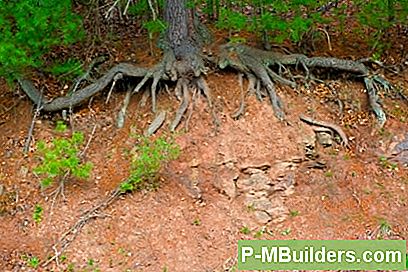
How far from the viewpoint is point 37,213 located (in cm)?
649

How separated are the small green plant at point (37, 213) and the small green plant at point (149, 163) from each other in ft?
2.98

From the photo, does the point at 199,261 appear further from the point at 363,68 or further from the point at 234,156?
the point at 363,68

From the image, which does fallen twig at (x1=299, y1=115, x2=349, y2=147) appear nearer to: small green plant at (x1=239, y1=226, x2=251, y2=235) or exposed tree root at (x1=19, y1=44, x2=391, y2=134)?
exposed tree root at (x1=19, y1=44, x2=391, y2=134)

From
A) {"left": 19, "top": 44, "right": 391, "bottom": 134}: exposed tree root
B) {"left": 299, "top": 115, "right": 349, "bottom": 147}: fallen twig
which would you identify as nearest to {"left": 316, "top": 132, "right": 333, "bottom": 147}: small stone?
{"left": 299, "top": 115, "right": 349, "bottom": 147}: fallen twig

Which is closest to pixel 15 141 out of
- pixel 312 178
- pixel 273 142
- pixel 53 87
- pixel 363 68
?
pixel 53 87

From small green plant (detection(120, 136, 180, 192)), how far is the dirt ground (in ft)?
0.38

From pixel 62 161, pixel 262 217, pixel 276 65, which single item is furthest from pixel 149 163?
pixel 276 65

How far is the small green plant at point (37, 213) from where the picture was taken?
642 centimetres

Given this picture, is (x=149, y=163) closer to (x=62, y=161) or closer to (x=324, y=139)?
(x=62, y=161)

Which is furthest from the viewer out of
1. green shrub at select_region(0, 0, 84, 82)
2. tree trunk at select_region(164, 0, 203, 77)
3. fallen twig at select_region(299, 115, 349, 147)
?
tree trunk at select_region(164, 0, 203, 77)

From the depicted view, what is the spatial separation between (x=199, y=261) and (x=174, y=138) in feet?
5.09

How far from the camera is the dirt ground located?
616 centimetres

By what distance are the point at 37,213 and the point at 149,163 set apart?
1.32 m

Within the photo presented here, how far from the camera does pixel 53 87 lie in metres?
7.82
